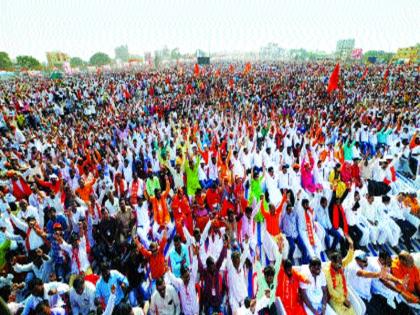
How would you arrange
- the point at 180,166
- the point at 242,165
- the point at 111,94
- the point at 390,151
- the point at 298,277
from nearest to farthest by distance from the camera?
the point at 298,277 < the point at 180,166 < the point at 242,165 < the point at 390,151 < the point at 111,94

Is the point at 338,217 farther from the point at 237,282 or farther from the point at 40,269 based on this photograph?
the point at 40,269

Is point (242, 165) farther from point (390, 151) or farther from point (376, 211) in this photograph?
point (390, 151)

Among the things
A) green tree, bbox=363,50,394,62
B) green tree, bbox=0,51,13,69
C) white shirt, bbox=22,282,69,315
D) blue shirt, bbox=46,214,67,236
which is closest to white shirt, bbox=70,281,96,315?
white shirt, bbox=22,282,69,315

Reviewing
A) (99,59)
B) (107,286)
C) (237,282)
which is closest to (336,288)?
(237,282)

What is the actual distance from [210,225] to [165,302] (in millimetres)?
1183

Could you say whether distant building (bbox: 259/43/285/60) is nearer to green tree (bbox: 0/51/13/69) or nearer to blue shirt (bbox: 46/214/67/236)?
green tree (bbox: 0/51/13/69)

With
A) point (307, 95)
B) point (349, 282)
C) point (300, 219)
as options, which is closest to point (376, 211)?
point (300, 219)

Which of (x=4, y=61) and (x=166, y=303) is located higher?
(x=4, y=61)

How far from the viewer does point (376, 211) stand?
4586 millimetres

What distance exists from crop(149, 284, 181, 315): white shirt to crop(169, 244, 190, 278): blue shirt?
0.49 m

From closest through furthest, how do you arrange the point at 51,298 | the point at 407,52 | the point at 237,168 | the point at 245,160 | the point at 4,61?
the point at 51,298
the point at 237,168
the point at 245,160
the point at 4,61
the point at 407,52

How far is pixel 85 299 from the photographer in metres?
3.15

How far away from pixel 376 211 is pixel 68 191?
5375 mm

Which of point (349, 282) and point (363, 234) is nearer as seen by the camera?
point (349, 282)
